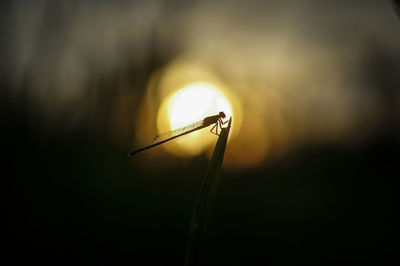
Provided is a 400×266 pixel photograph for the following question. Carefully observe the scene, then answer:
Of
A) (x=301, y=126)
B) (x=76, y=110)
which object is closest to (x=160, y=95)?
(x=76, y=110)

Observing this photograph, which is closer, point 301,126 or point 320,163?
point 301,126

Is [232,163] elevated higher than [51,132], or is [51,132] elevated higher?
[232,163]

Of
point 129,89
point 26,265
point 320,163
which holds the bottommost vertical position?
point 26,265

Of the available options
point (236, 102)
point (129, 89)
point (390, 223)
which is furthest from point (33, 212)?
point (390, 223)

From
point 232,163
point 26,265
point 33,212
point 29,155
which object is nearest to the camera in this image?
point 26,265

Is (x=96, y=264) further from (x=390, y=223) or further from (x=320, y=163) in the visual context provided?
(x=320, y=163)

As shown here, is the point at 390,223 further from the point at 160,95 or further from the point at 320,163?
the point at 160,95

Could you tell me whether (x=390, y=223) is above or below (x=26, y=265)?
above

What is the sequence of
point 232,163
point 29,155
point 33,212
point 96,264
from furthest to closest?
point 232,163 < point 29,155 < point 33,212 < point 96,264

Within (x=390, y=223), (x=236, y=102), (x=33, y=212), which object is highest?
(x=236, y=102)
